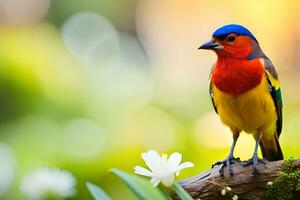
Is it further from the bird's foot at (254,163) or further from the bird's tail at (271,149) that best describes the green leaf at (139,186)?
the bird's tail at (271,149)

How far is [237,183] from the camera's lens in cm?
192

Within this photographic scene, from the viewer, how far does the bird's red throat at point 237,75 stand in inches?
83.8

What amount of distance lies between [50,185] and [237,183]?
0.51 m

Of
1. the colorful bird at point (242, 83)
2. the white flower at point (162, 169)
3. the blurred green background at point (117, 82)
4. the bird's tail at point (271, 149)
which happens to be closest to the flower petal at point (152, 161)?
the white flower at point (162, 169)

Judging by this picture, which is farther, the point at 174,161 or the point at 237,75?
the point at 237,75

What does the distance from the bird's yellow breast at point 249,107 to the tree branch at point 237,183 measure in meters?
0.25

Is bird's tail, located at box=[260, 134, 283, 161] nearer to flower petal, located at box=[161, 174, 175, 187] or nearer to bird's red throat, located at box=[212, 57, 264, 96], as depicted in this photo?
bird's red throat, located at box=[212, 57, 264, 96]

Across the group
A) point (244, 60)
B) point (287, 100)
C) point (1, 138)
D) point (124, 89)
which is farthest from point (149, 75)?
point (244, 60)

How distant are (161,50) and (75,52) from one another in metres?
0.93

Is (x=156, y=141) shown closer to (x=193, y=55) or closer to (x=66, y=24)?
(x=193, y=55)

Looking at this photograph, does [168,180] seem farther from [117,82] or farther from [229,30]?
[117,82]

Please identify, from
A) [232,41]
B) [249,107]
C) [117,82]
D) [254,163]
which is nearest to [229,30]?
[232,41]

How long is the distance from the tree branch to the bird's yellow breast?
25 cm

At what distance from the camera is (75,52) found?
538cm
